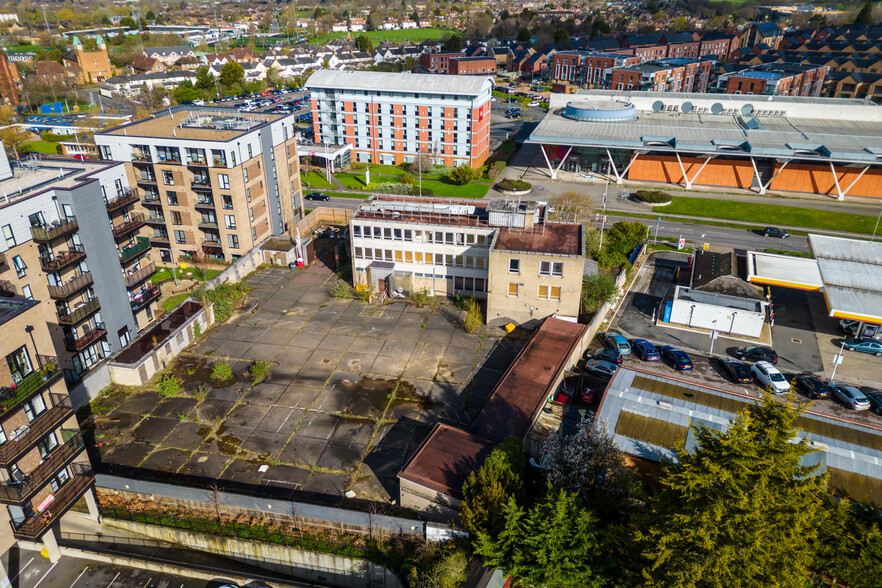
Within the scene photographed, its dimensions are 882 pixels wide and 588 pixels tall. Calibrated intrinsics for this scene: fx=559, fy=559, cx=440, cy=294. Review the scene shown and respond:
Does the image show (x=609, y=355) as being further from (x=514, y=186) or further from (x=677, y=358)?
(x=514, y=186)

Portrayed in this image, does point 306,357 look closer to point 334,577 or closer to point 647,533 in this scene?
point 334,577

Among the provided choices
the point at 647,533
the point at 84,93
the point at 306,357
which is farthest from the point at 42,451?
the point at 84,93

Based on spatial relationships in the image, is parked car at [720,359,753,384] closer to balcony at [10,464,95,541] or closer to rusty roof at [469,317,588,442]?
rusty roof at [469,317,588,442]

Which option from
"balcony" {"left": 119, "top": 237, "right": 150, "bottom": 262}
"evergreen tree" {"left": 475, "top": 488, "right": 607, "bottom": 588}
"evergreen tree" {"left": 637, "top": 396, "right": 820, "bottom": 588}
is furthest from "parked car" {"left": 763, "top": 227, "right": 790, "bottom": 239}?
"balcony" {"left": 119, "top": 237, "right": 150, "bottom": 262}

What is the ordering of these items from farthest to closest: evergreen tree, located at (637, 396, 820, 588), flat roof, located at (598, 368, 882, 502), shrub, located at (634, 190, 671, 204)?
shrub, located at (634, 190, 671, 204) < flat roof, located at (598, 368, 882, 502) < evergreen tree, located at (637, 396, 820, 588)

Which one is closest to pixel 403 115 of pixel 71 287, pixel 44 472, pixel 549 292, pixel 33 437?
pixel 549 292

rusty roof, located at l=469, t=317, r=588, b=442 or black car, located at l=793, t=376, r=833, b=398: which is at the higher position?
rusty roof, located at l=469, t=317, r=588, b=442
